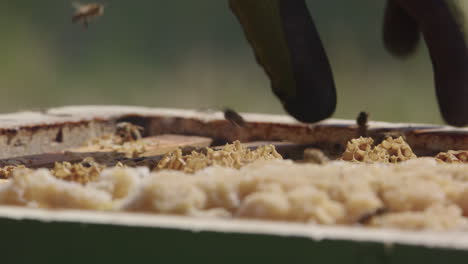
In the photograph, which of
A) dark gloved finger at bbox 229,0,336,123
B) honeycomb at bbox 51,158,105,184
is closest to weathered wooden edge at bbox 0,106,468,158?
dark gloved finger at bbox 229,0,336,123

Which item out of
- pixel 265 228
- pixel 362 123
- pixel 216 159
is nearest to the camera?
pixel 265 228

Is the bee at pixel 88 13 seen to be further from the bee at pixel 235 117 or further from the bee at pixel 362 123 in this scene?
the bee at pixel 362 123

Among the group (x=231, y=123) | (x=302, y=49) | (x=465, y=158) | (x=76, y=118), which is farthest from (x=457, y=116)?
(x=76, y=118)

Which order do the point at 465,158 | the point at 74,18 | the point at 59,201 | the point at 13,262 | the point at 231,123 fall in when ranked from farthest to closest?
the point at 74,18 < the point at 231,123 < the point at 465,158 < the point at 59,201 < the point at 13,262

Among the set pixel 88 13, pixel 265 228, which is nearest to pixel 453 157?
pixel 265 228

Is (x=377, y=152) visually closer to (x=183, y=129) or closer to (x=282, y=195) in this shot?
(x=282, y=195)

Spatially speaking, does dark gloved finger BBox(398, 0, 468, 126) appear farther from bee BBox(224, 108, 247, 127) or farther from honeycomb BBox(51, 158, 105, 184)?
honeycomb BBox(51, 158, 105, 184)

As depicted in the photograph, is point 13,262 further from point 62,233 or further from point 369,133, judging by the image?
point 369,133
